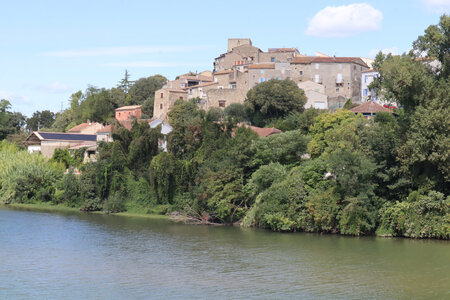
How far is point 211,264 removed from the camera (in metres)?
27.6

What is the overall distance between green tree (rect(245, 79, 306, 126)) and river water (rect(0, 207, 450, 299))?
32.8m

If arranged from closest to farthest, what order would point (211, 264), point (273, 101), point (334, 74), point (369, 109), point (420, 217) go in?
point (211, 264), point (420, 217), point (369, 109), point (273, 101), point (334, 74)

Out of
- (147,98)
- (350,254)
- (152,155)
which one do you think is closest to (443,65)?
(350,254)

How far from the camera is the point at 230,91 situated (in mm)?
83688

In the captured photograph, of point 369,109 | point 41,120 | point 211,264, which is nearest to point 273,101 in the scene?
point 369,109

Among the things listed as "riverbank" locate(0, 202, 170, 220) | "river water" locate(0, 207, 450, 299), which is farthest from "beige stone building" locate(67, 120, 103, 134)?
"river water" locate(0, 207, 450, 299)

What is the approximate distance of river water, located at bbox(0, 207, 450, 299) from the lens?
22.4 meters

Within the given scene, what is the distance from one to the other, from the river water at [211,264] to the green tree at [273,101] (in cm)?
3285

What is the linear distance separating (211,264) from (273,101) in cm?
4470

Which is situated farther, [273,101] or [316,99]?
[316,99]

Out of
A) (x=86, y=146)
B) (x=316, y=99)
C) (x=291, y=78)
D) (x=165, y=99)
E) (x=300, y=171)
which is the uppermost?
(x=291, y=78)

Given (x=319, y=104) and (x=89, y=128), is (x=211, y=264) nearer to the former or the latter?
(x=319, y=104)

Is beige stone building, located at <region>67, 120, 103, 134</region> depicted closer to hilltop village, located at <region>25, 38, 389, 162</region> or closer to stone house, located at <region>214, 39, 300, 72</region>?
hilltop village, located at <region>25, 38, 389, 162</region>

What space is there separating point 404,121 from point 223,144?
55.6 feet
